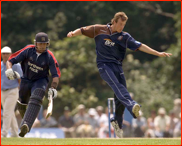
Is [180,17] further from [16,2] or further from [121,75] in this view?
[121,75]

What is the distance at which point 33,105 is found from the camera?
8.73 metres

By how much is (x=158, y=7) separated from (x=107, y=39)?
68.4ft

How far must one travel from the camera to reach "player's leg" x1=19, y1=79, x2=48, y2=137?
8395 millimetres

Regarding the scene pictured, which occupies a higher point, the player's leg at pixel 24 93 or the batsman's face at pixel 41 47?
the batsman's face at pixel 41 47

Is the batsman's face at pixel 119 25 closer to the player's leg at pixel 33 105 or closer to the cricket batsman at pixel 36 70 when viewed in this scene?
the cricket batsman at pixel 36 70

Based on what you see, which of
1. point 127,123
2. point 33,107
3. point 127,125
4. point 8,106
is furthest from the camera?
point 127,125

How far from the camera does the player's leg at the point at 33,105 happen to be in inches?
331

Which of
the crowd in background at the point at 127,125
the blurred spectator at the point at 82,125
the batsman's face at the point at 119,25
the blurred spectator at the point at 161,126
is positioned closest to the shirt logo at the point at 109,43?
the batsman's face at the point at 119,25

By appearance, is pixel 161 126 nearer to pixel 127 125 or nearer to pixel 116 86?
pixel 127 125

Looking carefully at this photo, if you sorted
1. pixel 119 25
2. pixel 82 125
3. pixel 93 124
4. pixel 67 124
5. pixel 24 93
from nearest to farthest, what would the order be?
pixel 119 25 → pixel 24 93 → pixel 93 124 → pixel 82 125 → pixel 67 124

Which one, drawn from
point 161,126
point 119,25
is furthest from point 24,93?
point 161,126

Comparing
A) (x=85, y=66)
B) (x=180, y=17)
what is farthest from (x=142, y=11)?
(x=85, y=66)

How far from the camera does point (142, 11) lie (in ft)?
98.1

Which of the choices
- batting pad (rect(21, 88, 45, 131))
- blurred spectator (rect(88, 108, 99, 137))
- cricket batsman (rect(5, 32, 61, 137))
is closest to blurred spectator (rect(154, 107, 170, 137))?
blurred spectator (rect(88, 108, 99, 137))
